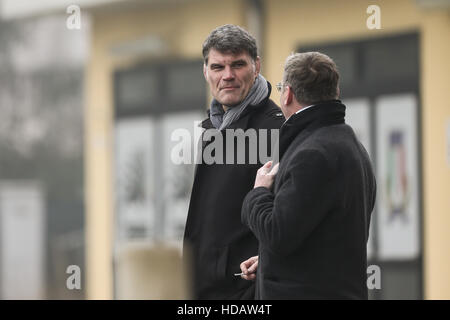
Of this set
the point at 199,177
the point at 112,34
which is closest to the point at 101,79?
the point at 112,34

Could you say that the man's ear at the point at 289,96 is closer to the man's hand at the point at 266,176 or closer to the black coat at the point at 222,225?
the man's hand at the point at 266,176

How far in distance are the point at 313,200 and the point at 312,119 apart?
0.81 feet

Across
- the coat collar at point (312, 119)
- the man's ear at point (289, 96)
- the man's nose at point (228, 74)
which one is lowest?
the coat collar at point (312, 119)

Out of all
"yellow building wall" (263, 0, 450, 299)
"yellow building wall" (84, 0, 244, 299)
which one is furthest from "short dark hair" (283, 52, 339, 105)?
"yellow building wall" (84, 0, 244, 299)

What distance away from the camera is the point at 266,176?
2.39m

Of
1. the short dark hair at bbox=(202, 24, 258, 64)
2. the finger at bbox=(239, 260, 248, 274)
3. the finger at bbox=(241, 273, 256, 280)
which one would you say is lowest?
the finger at bbox=(241, 273, 256, 280)

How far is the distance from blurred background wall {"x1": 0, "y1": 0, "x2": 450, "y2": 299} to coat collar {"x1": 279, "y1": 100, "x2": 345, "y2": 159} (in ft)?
9.77

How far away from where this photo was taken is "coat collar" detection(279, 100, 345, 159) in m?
2.32

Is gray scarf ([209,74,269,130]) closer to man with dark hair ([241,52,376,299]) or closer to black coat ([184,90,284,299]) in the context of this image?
black coat ([184,90,284,299])

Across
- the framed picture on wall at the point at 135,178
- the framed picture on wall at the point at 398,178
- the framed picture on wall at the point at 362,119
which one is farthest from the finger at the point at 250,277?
the framed picture on wall at the point at 135,178

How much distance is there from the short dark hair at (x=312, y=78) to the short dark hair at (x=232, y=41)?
0.38 meters

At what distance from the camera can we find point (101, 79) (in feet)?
30.8

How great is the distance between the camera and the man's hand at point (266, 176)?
2.38 metres

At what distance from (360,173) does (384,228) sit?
5.04 m
